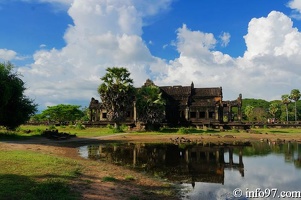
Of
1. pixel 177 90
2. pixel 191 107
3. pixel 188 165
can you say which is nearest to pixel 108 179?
pixel 188 165

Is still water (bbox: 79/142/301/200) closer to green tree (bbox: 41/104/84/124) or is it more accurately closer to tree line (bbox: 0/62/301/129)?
tree line (bbox: 0/62/301/129)

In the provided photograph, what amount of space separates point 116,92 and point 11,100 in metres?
21.5

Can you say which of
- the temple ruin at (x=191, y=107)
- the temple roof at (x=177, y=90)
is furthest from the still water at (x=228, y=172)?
the temple roof at (x=177, y=90)

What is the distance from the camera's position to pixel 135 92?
5534 centimetres

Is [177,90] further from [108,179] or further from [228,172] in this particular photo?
[108,179]

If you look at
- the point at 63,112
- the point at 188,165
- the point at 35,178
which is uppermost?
the point at 63,112

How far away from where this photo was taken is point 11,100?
1374 inches

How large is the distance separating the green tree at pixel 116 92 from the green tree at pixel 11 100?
18322 mm

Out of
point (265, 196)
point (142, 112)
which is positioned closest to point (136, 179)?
point (265, 196)

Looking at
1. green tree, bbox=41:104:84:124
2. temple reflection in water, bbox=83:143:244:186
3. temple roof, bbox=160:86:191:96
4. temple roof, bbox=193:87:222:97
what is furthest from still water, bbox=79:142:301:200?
green tree, bbox=41:104:84:124

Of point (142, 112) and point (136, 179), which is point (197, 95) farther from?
point (136, 179)

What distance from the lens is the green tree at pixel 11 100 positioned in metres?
32.6

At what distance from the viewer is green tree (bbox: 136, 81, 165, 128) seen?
52438 mm

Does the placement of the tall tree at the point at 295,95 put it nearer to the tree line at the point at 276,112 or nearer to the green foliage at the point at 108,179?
the tree line at the point at 276,112
